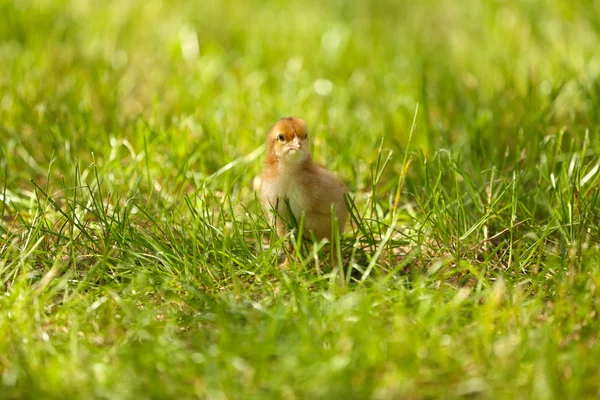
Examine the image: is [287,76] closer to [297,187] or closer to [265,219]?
[265,219]

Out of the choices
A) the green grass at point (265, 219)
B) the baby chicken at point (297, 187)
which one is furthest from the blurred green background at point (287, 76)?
the baby chicken at point (297, 187)

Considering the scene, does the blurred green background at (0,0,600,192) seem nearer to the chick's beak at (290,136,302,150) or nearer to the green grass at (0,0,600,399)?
the green grass at (0,0,600,399)

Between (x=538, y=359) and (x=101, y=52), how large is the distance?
431 centimetres

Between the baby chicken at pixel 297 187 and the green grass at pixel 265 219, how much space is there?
132mm

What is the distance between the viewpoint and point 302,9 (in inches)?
278

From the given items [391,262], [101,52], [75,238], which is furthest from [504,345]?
[101,52]

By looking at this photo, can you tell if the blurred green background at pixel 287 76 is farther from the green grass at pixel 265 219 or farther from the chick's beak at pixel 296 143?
the chick's beak at pixel 296 143

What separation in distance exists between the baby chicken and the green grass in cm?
13

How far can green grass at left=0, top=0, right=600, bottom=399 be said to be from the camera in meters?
2.35

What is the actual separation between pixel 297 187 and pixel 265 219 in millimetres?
272

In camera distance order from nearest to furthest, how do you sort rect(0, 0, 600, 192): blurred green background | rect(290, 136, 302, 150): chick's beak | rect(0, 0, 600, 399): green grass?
rect(0, 0, 600, 399): green grass, rect(290, 136, 302, 150): chick's beak, rect(0, 0, 600, 192): blurred green background

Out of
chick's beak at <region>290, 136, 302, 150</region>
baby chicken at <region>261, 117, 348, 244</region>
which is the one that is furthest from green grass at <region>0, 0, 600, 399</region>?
chick's beak at <region>290, 136, 302, 150</region>

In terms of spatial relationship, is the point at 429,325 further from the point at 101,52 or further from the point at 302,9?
the point at 302,9

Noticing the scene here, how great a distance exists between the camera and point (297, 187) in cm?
326
